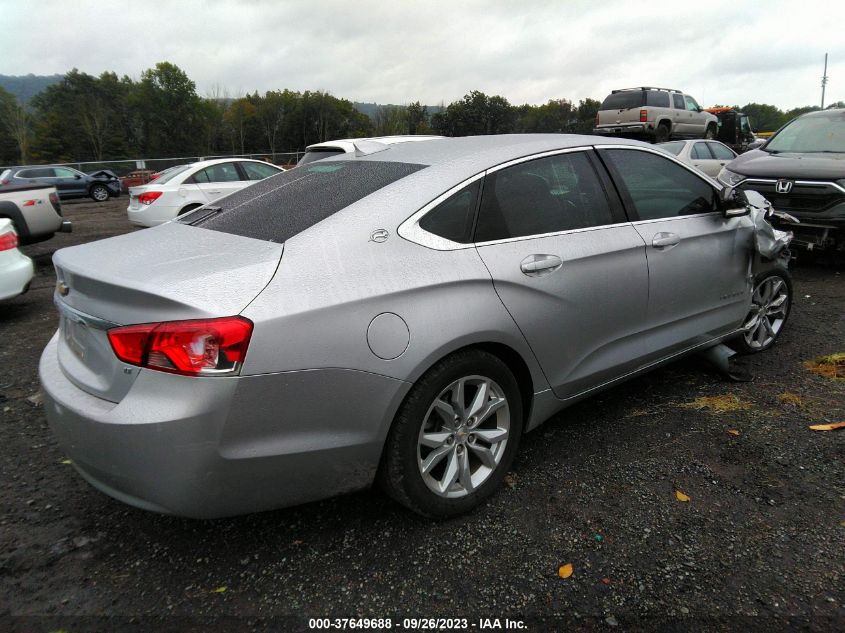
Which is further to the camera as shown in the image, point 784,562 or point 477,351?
point 477,351

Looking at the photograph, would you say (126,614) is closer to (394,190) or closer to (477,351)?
(477,351)

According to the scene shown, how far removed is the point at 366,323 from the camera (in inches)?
83.1

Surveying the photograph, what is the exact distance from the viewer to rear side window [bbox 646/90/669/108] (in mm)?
19906

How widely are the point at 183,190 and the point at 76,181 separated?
1656 cm

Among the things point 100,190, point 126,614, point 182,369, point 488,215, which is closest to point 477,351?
point 488,215

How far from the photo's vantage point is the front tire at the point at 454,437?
2266mm

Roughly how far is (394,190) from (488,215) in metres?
0.44

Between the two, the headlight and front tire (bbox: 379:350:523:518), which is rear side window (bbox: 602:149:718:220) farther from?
the headlight

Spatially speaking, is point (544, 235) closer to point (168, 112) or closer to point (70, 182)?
point (70, 182)

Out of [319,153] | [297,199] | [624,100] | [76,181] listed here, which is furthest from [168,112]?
[297,199]

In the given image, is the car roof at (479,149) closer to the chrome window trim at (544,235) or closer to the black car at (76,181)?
the chrome window trim at (544,235)

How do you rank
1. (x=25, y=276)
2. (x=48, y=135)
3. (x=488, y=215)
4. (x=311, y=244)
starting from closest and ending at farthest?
(x=311, y=244) < (x=488, y=215) < (x=25, y=276) < (x=48, y=135)

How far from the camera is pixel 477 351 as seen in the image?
2441 millimetres

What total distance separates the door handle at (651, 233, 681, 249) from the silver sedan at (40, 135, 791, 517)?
0.05ft
